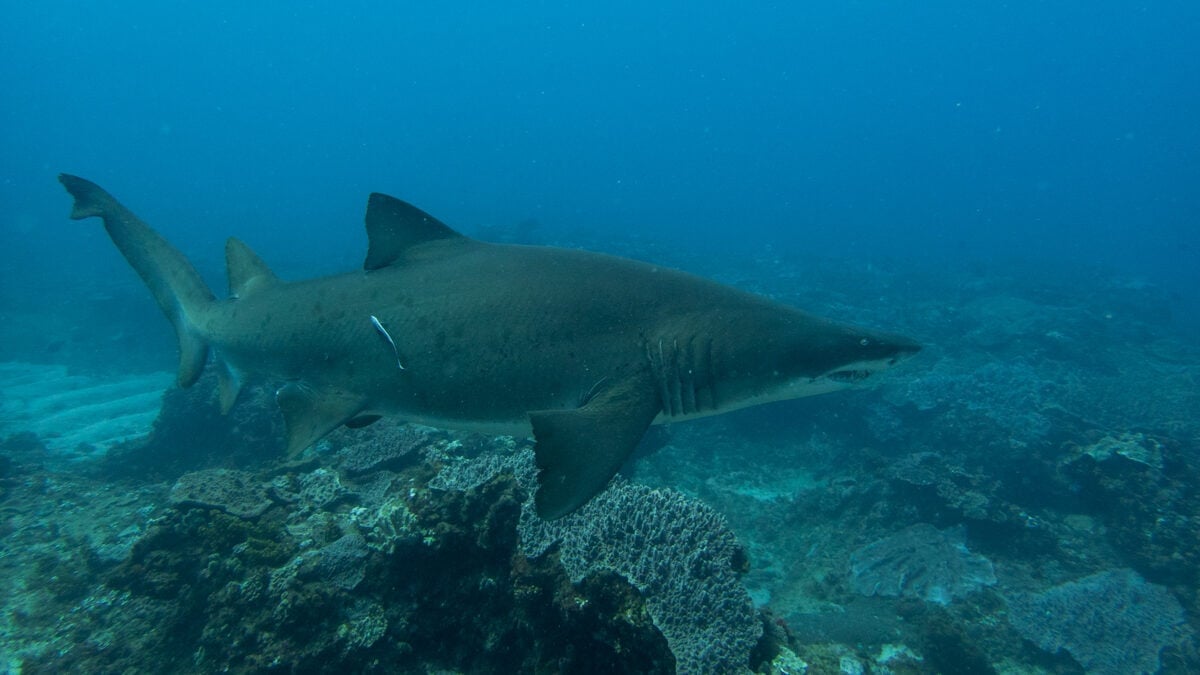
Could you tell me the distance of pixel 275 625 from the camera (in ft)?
12.8

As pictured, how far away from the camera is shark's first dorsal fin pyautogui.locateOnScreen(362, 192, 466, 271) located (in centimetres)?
413

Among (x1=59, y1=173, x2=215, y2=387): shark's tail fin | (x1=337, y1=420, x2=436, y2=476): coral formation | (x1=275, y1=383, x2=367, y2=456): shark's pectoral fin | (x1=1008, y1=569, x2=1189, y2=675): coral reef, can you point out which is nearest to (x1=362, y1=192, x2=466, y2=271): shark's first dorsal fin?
(x1=275, y1=383, x2=367, y2=456): shark's pectoral fin

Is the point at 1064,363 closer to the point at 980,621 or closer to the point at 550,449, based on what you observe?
the point at 980,621

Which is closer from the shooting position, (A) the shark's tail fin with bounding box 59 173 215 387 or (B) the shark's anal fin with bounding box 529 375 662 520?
(B) the shark's anal fin with bounding box 529 375 662 520

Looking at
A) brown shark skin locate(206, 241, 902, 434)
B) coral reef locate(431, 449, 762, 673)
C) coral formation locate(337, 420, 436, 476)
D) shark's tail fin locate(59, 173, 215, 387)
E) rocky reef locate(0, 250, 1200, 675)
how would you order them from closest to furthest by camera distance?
brown shark skin locate(206, 241, 902, 434)
rocky reef locate(0, 250, 1200, 675)
coral reef locate(431, 449, 762, 673)
shark's tail fin locate(59, 173, 215, 387)
coral formation locate(337, 420, 436, 476)

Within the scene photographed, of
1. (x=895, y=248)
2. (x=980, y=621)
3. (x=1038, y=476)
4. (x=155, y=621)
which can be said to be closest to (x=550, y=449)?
(x=155, y=621)

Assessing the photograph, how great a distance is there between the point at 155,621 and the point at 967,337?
27410 millimetres

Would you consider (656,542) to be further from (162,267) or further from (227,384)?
(162,267)

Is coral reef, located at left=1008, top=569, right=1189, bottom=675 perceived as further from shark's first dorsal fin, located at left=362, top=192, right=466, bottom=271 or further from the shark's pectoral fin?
shark's first dorsal fin, located at left=362, top=192, right=466, bottom=271

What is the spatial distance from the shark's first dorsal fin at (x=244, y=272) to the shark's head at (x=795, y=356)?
3.99m

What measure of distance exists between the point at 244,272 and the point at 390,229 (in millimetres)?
1846

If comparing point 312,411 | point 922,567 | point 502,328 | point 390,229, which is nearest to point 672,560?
point 502,328

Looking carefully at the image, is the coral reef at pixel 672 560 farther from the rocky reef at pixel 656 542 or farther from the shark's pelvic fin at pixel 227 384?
the shark's pelvic fin at pixel 227 384

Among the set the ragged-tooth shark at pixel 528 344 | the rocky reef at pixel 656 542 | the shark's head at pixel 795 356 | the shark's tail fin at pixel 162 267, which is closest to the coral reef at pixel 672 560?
the rocky reef at pixel 656 542
